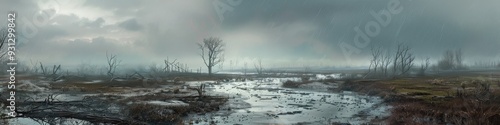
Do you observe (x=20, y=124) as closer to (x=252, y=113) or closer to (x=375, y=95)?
(x=252, y=113)

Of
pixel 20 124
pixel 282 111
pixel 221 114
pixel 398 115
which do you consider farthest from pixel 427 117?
pixel 20 124

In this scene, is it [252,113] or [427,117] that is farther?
[252,113]

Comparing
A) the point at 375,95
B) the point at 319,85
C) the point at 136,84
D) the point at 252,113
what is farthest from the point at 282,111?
the point at 136,84

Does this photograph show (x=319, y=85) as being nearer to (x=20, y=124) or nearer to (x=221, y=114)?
(x=221, y=114)

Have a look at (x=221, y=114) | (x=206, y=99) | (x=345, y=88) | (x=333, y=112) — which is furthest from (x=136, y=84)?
(x=333, y=112)

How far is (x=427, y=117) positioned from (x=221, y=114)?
19.5 m

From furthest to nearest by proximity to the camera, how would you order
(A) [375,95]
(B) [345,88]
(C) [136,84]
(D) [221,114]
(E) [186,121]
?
1. (C) [136,84]
2. (B) [345,88]
3. (A) [375,95]
4. (D) [221,114]
5. (E) [186,121]

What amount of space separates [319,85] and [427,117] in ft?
174

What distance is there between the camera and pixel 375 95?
60.8 metres

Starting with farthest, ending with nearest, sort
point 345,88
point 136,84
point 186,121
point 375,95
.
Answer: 1. point 136,84
2. point 345,88
3. point 375,95
4. point 186,121

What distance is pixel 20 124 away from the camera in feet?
91.4

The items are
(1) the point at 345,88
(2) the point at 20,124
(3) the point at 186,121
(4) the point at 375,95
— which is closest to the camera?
(2) the point at 20,124

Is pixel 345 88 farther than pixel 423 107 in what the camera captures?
Yes

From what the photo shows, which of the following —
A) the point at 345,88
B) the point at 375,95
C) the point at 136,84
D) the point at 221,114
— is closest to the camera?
the point at 221,114
